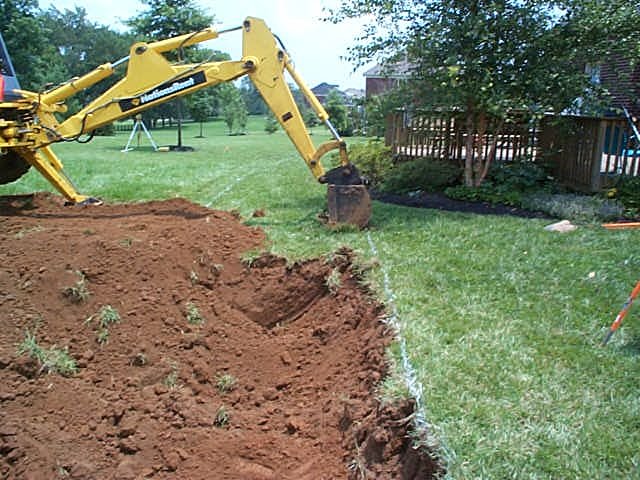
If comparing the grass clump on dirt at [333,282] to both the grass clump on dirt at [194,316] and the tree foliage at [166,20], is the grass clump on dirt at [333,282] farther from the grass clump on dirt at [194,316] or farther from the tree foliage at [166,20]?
the tree foliage at [166,20]

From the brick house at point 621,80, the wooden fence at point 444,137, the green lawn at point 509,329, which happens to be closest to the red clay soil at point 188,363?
the green lawn at point 509,329

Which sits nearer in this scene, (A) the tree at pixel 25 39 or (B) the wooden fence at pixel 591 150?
(B) the wooden fence at pixel 591 150

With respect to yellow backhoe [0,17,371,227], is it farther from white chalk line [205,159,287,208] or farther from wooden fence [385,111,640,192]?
wooden fence [385,111,640,192]

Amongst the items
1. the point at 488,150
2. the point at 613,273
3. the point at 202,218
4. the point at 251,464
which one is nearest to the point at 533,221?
the point at 613,273

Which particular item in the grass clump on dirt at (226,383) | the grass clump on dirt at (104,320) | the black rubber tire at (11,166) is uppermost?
the black rubber tire at (11,166)

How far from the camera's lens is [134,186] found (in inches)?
A: 444

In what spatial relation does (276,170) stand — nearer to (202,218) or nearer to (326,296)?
(202,218)

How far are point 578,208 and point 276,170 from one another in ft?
26.1

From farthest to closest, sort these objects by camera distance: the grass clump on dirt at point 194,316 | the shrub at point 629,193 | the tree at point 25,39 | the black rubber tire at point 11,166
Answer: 1. the tree at point 25,39
2. the black rubber tire at point 11,166
3. the shrub at point 629,193
4. the grass clump on dirt at point 194,316

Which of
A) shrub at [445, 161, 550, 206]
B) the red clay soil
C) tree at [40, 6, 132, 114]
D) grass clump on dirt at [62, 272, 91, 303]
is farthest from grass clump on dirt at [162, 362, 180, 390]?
tree at [40, 6, 132, 114]

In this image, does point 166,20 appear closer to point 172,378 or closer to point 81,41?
point 172,378

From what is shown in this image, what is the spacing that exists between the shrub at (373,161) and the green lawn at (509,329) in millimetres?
3011

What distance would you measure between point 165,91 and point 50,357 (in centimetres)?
445

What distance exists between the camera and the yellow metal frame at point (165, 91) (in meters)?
7.79
